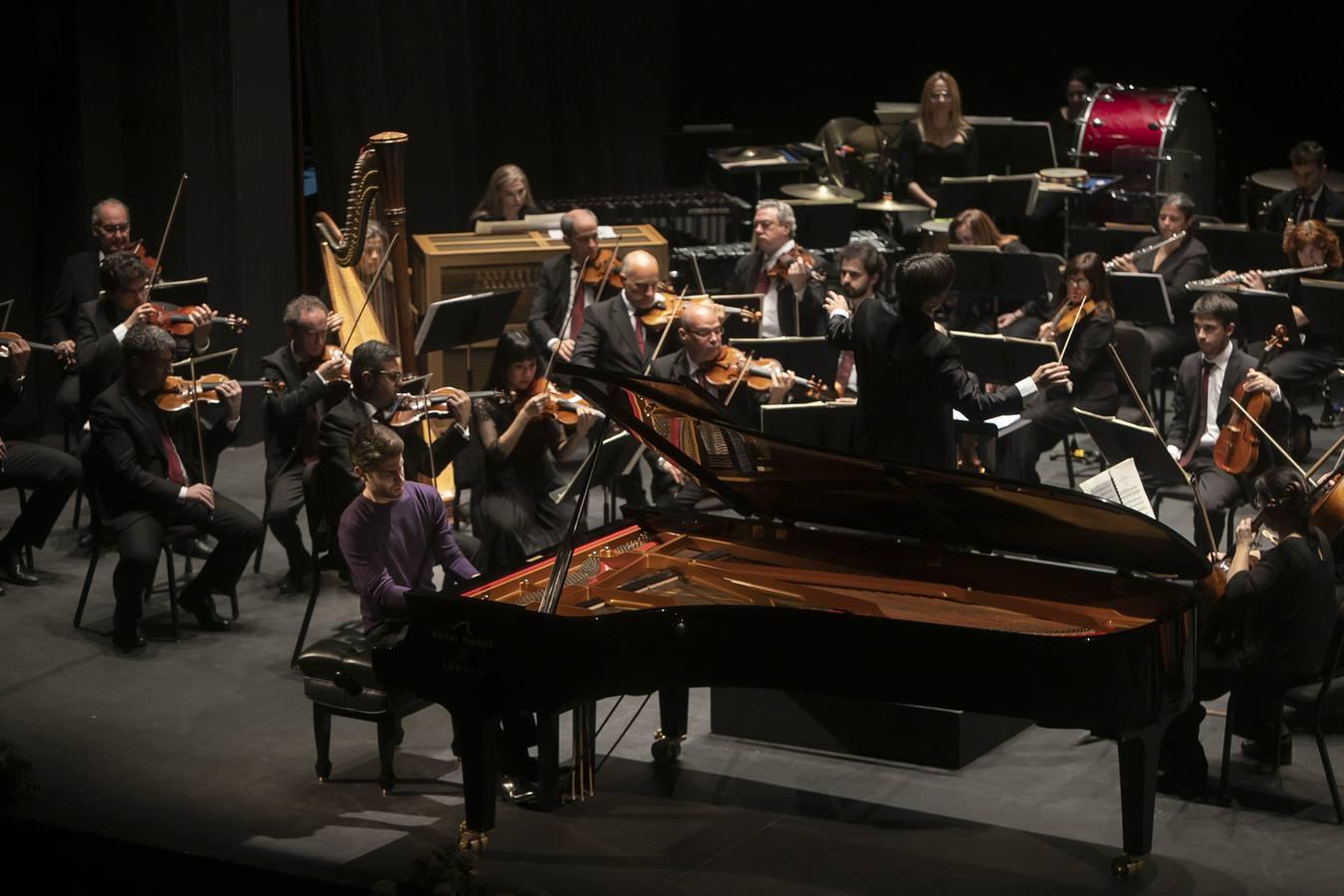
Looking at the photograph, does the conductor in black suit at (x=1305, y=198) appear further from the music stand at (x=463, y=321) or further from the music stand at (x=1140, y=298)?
the music stand at (x=463, y=321)

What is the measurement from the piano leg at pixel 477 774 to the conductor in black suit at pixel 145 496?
7.46 ft

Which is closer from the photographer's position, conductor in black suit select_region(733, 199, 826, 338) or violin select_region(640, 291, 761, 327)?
violin select_region(640, 291, 761, 327)

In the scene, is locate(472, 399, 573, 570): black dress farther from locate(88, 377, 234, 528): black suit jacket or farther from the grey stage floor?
locate(88, 377, 234, 528): black suit jacket

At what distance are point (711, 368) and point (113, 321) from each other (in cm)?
279

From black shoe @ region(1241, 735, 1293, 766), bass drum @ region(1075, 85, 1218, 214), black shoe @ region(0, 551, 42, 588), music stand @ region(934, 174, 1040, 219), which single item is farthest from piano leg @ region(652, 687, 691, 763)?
bass drum @ region(1075, 85, 1218, 214)

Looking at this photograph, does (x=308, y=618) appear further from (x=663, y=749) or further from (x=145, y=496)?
(x=663, y=749)

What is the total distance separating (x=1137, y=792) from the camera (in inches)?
180

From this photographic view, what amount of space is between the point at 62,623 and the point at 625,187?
7.25 metres

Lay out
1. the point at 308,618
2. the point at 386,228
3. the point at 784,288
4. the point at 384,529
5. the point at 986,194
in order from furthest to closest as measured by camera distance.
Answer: the point at 986,194, the point at 784,288, the point at 386,228, the point at 308,618, the point at 384,529

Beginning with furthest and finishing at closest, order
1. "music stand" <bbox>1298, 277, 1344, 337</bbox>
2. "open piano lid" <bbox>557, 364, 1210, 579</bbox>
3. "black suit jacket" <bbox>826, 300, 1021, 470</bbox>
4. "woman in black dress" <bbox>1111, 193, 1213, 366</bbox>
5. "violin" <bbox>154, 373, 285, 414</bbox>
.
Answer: "woman in black dress" <bbox>1111, 193, 1213, 366</bbox>, "music stand" <bbox>1298, 277, 1344, 337</bbox>, "violin" <bbox>154, 373, 285, 414</bbox>, "black suit jacket" <bbox>826, 300, 1021, 470</bbox>, "open piano lid" <bbox>557, 364, 1210, 579</bbox>

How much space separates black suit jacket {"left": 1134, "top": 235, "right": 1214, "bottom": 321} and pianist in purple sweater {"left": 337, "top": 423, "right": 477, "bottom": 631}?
16.6 ft

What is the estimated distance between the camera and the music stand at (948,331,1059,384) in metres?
7.23

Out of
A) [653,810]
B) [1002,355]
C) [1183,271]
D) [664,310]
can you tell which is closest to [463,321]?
[664,310]

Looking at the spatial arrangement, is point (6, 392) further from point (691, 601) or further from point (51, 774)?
point (691, 601)
